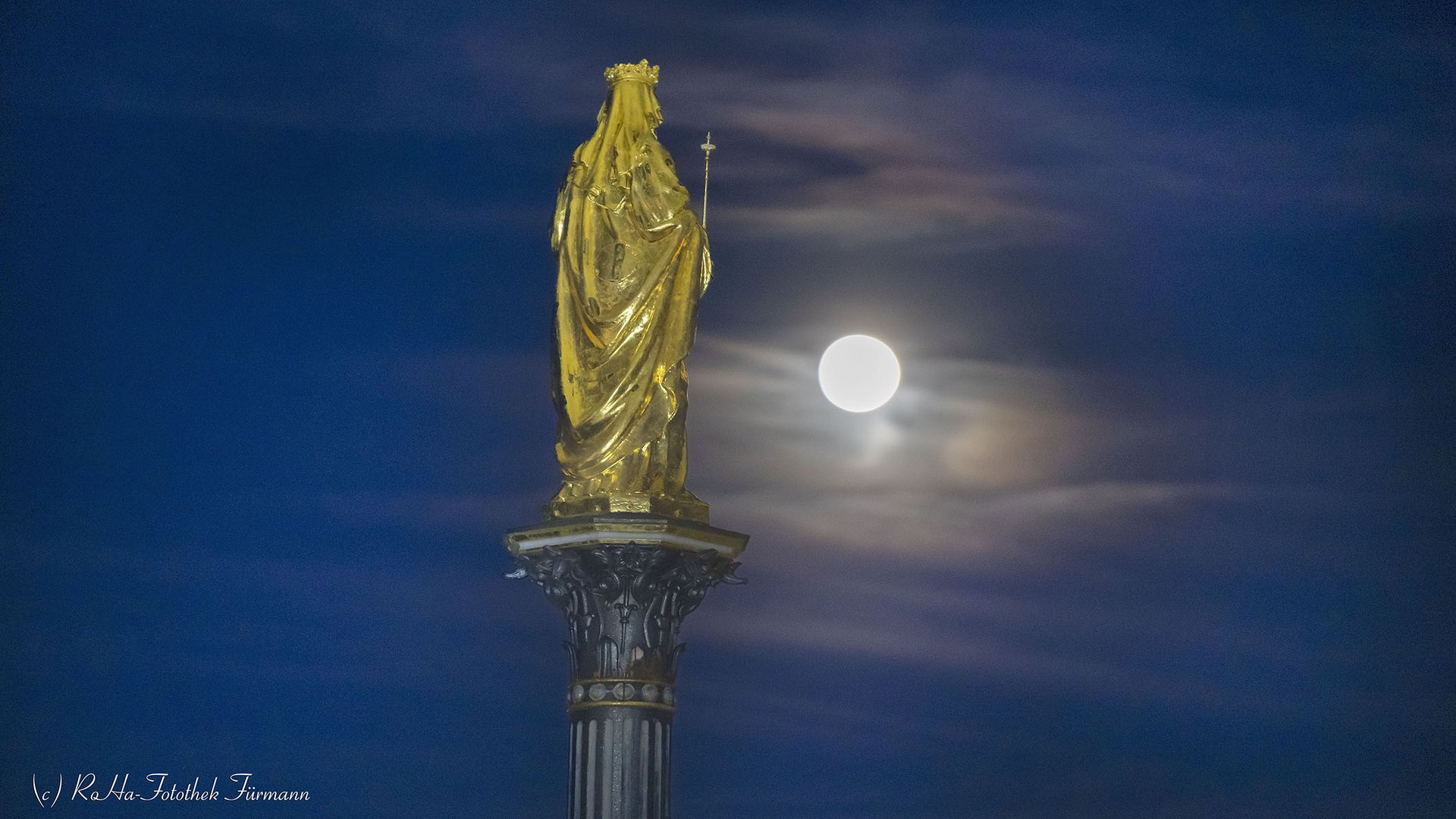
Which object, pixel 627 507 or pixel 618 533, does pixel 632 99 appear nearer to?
pixel 627 507

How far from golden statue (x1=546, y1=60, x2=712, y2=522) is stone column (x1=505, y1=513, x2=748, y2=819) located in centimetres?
26

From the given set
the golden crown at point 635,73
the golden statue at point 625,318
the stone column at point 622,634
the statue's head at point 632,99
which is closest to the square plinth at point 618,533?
the stone column at point 622,634

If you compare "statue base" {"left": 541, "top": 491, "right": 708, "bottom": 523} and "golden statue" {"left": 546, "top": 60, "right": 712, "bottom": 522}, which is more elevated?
"golden statue" {"left": 546, "top": 60, "right": 712, "bottom": 522}

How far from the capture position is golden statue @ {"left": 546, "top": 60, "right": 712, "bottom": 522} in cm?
1678

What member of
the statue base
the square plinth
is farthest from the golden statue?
the square plinth

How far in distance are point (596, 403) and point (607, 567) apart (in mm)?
1343

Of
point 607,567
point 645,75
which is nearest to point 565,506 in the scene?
point 607,567

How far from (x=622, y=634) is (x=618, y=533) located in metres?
0.78

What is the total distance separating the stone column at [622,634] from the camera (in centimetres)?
1625

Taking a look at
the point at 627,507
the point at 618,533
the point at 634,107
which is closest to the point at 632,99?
the point at 634,107

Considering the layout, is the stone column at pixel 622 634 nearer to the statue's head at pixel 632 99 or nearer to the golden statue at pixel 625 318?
the golden statue at pixel 625 318

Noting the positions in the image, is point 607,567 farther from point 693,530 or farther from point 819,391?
point 819,391

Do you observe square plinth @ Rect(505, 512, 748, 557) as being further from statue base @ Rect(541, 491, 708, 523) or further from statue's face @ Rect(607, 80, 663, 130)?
statue's face @ Rect(607, 80, 663, 130)

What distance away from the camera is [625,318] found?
17031 mm
